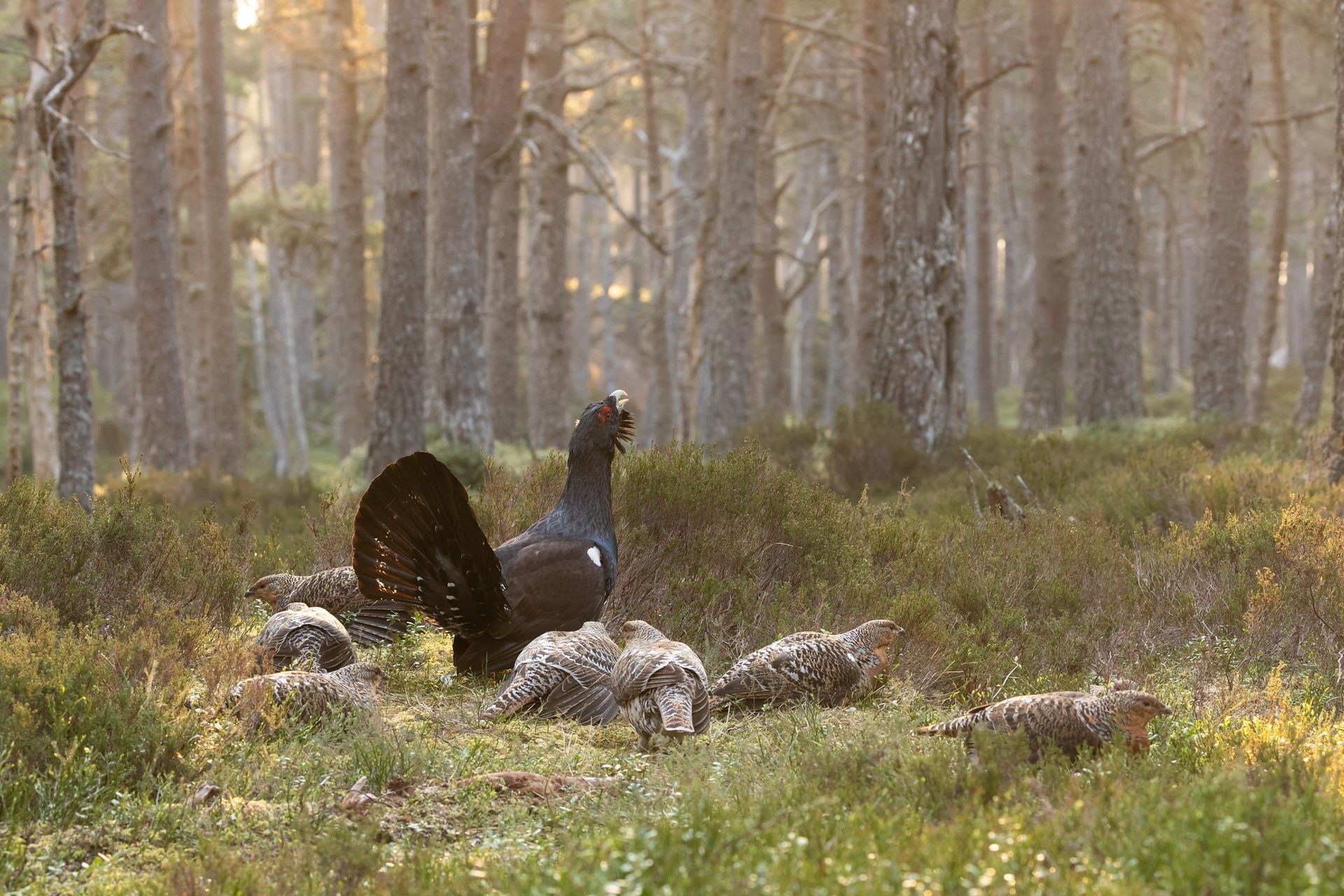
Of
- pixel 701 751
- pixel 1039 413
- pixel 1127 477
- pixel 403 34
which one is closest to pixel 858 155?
pixel 1039 413

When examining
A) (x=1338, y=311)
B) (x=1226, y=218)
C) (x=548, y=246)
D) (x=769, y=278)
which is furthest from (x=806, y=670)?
(x=769, y=278)

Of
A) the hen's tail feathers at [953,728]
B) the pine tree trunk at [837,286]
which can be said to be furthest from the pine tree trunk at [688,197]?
the hen's tail feathers at [953,728]

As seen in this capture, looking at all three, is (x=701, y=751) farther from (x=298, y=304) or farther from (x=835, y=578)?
(x=298, y=304)

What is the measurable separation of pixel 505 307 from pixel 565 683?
41.0 ft

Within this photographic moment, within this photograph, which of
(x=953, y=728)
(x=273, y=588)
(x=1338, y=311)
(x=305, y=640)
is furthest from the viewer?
(x=1338, y=311)

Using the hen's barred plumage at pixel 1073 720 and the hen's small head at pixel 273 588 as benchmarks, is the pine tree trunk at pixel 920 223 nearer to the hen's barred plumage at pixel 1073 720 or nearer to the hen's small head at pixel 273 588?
the hen's small head at pixel 273 588

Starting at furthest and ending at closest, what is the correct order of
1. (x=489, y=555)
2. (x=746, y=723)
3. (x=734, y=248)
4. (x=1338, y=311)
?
(x=734, y=248)
(x=1338, y=311)
(x=489, y=555)
(x=746, y=723)

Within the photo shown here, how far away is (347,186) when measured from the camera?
18.5 metres

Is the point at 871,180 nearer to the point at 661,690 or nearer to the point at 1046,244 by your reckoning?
the point at 1046,244

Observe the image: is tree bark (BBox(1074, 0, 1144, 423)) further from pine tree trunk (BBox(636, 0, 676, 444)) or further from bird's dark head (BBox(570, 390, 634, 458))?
bird's dark head (BBox(570, 390, 634, 458))

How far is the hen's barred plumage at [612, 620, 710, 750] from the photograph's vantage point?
464 cm

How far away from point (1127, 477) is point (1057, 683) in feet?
13.4

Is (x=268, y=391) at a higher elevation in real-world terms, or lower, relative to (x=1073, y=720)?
higher

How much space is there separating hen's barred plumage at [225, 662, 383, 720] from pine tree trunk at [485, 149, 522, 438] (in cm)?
1226
